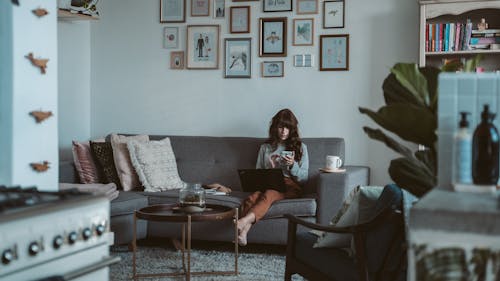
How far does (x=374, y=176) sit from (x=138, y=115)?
2175mm

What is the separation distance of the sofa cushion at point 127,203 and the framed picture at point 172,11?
5.56 ft

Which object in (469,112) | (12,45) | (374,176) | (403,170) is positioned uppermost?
(12,45)

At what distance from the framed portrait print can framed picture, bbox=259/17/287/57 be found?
511 mm

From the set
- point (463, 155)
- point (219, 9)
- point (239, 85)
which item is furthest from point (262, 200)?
point (463, 155)

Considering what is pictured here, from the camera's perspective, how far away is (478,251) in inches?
66.6

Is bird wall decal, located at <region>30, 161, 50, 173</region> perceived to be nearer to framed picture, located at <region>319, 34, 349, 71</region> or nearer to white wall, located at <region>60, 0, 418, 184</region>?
white wall, located at <region>60, 0, 418, 184</region>

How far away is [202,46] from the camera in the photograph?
5773mm

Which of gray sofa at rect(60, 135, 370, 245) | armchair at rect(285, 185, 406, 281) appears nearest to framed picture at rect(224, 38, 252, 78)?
gray sofa at rect(60, 135, 370, 245)

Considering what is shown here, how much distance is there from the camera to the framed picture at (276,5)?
18.2ft

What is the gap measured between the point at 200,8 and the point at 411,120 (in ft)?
12.4

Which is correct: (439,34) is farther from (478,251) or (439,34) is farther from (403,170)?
(478,251)

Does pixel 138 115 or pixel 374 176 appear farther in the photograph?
pixel 138 115

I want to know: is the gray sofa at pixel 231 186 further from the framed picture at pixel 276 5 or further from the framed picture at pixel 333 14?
the framed picture at pixel 276 5

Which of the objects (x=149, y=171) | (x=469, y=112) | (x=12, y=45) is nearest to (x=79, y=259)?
(x=12, y=45)
